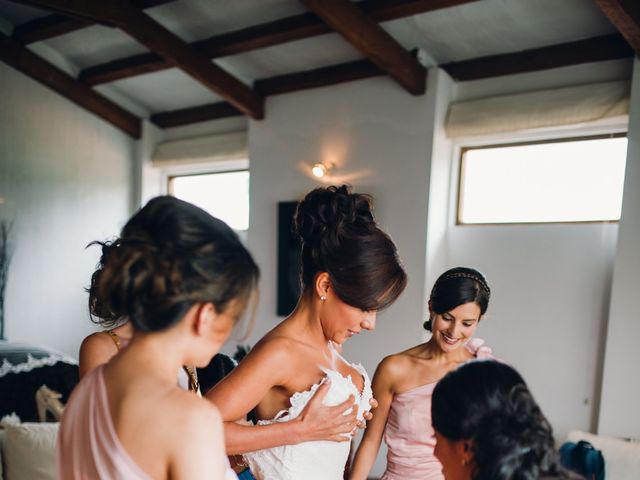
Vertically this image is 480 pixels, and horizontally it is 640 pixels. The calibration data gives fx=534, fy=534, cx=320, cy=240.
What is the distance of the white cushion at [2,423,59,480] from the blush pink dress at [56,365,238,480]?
6.20 feet

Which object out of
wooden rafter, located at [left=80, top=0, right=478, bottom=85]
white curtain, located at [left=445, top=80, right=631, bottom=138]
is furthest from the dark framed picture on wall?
white curtain, located at [left=445, top=80, right=631, bottom=138]

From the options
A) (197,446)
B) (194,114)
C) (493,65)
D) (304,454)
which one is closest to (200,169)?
(194,114)

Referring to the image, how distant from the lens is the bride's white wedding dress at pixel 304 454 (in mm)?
1348

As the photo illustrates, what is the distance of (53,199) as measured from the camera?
239 inches

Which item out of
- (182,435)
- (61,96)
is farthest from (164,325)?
(61,96)

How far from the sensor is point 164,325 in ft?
2.66

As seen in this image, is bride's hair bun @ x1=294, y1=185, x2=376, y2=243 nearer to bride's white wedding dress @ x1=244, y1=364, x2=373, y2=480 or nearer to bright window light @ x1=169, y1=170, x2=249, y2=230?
bride's white wedding dress @ x1=244, y1=364, x2=373, y2=480

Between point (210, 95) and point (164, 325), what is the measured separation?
17.7ft

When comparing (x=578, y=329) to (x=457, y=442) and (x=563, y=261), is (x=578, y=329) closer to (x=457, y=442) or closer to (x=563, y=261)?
(x=563, y=261)

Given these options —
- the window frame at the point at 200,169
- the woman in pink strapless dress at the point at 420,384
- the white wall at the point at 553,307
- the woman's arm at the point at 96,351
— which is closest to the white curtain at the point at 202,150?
the window frame at the point at 200,169

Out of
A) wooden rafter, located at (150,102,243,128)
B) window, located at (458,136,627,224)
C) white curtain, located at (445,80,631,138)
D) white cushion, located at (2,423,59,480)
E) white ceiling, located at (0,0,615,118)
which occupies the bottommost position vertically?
white cushion, located at (2,423,59,480)

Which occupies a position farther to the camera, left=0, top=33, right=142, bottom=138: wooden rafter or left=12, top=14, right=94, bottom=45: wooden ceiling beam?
left=0, top=33, right=142, bottom=138: wooden rafter

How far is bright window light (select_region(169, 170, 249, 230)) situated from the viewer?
5.90 meters

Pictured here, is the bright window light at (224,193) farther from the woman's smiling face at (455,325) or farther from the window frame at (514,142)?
the woman's smiling face at (455,325)
